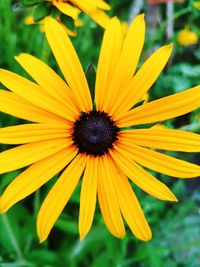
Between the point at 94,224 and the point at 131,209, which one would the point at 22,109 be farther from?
the point at 94,224

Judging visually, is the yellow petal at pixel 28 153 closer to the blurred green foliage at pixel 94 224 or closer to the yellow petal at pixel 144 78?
the yellow petal at pixel 144 78

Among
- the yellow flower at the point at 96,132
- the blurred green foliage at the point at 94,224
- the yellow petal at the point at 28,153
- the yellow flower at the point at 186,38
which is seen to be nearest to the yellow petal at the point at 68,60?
the yellow flower at the point at 96,132

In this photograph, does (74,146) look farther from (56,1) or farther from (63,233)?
(63,233)

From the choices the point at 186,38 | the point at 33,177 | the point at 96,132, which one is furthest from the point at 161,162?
the point at 186,38

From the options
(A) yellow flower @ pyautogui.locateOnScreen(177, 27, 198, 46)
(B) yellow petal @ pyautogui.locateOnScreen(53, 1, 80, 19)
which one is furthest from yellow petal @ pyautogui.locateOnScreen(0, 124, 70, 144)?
(A) yellow flower @ pyautogui.locateOnScreen(177, 27, 198, 46)

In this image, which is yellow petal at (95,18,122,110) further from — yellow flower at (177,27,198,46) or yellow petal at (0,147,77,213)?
yellow flower at (177,27,198,46)

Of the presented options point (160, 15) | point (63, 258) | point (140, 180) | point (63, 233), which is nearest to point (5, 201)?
point (140, 180)
